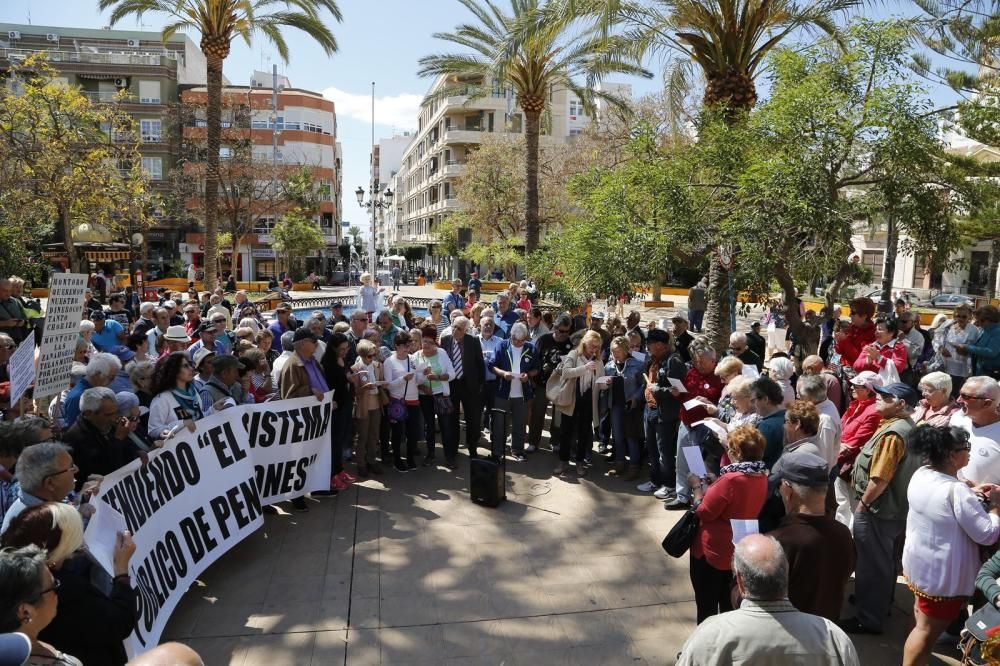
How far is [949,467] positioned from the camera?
3.75 m

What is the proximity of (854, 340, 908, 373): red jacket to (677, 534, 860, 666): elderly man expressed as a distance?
229 inches

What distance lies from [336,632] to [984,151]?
3154 centimetres

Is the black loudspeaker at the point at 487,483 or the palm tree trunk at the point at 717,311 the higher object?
the palm tree trunk at the point at 717,311

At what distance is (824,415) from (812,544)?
202 cm

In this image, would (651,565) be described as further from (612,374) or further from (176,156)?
(176,156)

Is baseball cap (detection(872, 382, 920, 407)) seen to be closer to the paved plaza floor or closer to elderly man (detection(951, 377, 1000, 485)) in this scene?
elderly man (detection(951, 377, 1000, 485))

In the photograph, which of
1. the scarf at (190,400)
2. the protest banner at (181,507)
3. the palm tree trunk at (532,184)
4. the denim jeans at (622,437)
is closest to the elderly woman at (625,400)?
the denim jeans at (622,437)

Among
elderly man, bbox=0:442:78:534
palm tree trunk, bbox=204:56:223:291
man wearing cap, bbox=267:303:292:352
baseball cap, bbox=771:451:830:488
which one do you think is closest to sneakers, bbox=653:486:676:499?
baseball cap, bbox=771:451:830:488

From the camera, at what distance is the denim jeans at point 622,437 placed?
7980mm

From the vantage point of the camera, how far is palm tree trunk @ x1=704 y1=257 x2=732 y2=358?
11.1 m

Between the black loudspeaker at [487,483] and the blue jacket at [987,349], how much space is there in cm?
Answer: 686

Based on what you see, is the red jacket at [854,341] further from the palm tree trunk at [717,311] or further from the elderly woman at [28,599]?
the elderly woman at [28,599]

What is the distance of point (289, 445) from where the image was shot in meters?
6.74

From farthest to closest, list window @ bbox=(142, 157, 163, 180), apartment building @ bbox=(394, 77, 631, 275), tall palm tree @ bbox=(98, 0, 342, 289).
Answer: apartment building @ bbox=(394, 77, 631, 275) → window @ bbox=(142, 157, 163, 180) → tall palm tree @ bbox=(98, 0, 342, 289)
